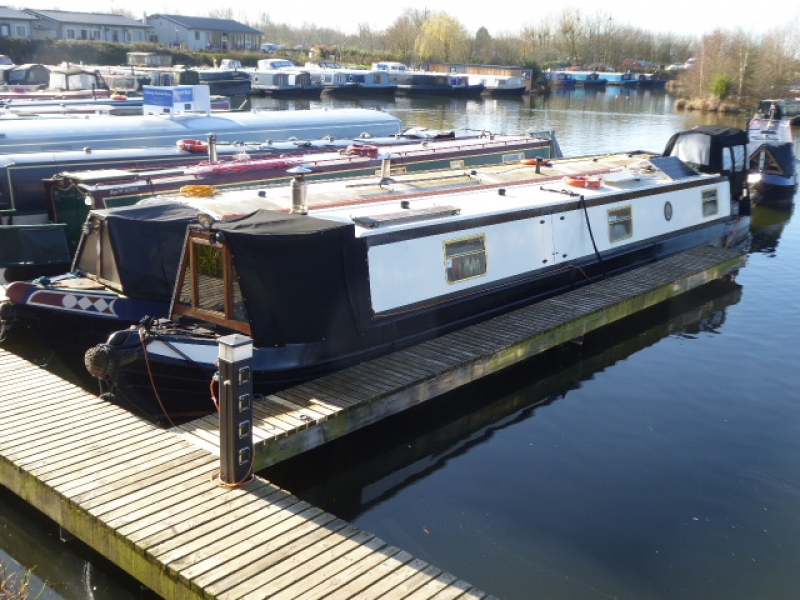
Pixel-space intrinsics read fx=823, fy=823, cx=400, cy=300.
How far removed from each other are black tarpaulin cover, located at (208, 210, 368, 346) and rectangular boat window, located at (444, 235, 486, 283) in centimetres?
174

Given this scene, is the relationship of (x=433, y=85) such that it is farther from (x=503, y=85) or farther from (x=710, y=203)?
(x=710, y=203)

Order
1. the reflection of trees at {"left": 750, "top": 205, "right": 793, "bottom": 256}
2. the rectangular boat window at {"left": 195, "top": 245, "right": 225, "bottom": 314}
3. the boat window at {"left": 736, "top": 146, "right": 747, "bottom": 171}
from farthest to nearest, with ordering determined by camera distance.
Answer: the reflection of trees at {"left": 750, "top": 205, "right": 793, "bottom": 256} < the boat window at {"left": 736, "top": 146, "right": 747, "bottom": 171} < the rectangular boat window at {"left": 195, "top": 245, "right": 225, "bottom": 314}

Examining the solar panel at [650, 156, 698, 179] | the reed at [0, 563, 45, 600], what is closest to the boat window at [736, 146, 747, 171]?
the solar panel at [650, 156, 698, 179]

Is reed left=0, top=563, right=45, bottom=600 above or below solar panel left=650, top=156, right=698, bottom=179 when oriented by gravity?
below

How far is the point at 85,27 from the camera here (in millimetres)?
73250

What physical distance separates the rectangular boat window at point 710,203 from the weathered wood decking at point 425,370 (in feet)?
9.34

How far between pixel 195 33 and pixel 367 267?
76839mm

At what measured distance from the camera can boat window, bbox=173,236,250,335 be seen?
9078mm

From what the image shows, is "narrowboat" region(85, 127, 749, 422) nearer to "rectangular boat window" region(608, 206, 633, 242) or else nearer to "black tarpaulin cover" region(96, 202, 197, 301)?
"rectangular boat window" region(608, 206, 633, 242)

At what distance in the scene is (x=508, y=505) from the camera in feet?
28.5

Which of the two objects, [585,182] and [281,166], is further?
[281,166]

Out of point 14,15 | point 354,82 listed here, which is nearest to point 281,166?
point 354,82

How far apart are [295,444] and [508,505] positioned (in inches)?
93.3

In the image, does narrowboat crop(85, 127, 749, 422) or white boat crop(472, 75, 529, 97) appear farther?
white boat crop(472, 75, 529, 97)
